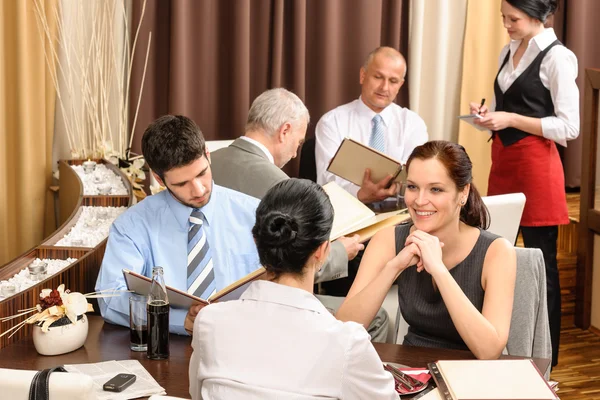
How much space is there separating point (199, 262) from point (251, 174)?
2.23 ft

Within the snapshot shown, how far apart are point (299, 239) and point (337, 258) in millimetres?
1271

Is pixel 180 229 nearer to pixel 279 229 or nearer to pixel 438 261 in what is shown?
pixel 438 261

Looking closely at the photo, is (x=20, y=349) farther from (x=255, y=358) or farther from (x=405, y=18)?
(x=405, y=18)

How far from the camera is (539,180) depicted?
12.1ft

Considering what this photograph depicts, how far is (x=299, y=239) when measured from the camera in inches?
62.9

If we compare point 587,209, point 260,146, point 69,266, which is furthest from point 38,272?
point 587,209

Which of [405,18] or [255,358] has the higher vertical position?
[405,18]

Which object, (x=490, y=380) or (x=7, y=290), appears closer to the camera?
(x=490, y=380)

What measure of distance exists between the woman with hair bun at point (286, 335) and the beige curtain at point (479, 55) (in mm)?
3416

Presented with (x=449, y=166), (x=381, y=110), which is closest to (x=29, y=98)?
(x=381, y=110)

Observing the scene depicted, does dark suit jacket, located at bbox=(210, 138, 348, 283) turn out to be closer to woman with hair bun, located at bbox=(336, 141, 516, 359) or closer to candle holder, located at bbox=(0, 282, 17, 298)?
woman with hair bun, located at bbox=(336, 141, 516, 359)

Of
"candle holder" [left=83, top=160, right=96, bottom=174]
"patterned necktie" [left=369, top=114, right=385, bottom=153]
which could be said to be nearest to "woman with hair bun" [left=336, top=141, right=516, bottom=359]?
"candle holder" [left=83, top=160, right=96, bottom=174]

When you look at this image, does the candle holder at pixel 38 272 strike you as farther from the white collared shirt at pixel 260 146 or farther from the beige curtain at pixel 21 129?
the beige curtain at pixel 21 129

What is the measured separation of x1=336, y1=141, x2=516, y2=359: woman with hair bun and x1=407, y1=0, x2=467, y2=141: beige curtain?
247cm
